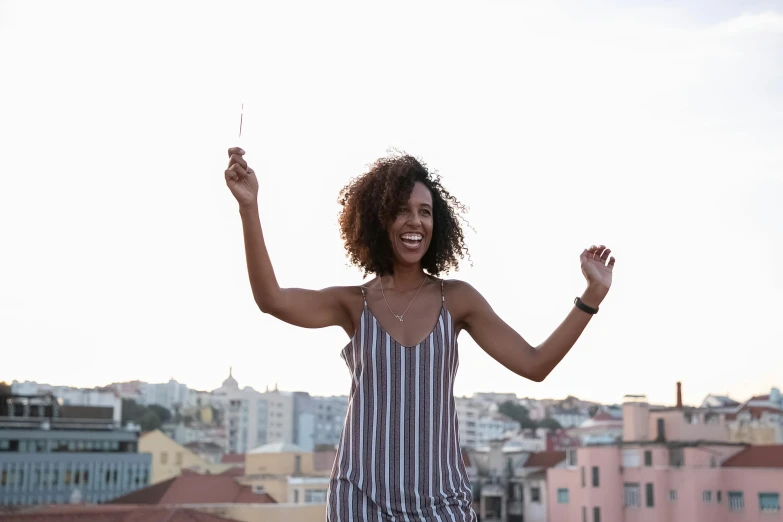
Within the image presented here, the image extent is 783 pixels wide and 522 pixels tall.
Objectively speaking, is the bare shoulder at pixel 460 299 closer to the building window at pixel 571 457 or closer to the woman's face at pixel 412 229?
the woman's face at pixel 412 229

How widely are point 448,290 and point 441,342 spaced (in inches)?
4.8

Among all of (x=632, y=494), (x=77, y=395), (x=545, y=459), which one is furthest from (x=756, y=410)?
(x=77, y=395)

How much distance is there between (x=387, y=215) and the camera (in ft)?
6.51

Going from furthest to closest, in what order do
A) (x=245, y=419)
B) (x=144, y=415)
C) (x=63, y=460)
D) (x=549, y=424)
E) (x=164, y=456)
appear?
1. (x=549, y=424)
2. (x=245, y=419)
3. (x=144, y=415)
4. (x=164, y=456)
5. (x=63, y=460)

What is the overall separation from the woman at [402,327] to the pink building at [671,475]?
33.3m

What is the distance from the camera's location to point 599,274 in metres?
1.98

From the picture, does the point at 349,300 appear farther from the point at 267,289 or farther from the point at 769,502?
the point at 769,502

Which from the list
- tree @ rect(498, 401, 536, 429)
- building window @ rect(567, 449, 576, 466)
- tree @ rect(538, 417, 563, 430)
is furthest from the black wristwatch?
tree @ rect(498, 401, 536, 429)

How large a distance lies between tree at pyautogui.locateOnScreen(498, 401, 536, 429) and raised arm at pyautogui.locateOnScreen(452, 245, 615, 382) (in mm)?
80266

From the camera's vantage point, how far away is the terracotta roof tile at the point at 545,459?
140ft

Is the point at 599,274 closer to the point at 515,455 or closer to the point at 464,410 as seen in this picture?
the point at 515,455

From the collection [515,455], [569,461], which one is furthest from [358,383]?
[515,455]

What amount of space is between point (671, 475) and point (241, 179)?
35.2 meters

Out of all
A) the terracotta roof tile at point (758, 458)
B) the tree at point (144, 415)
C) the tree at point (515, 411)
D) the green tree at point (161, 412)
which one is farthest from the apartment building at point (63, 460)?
the tree at point (515, 411)
